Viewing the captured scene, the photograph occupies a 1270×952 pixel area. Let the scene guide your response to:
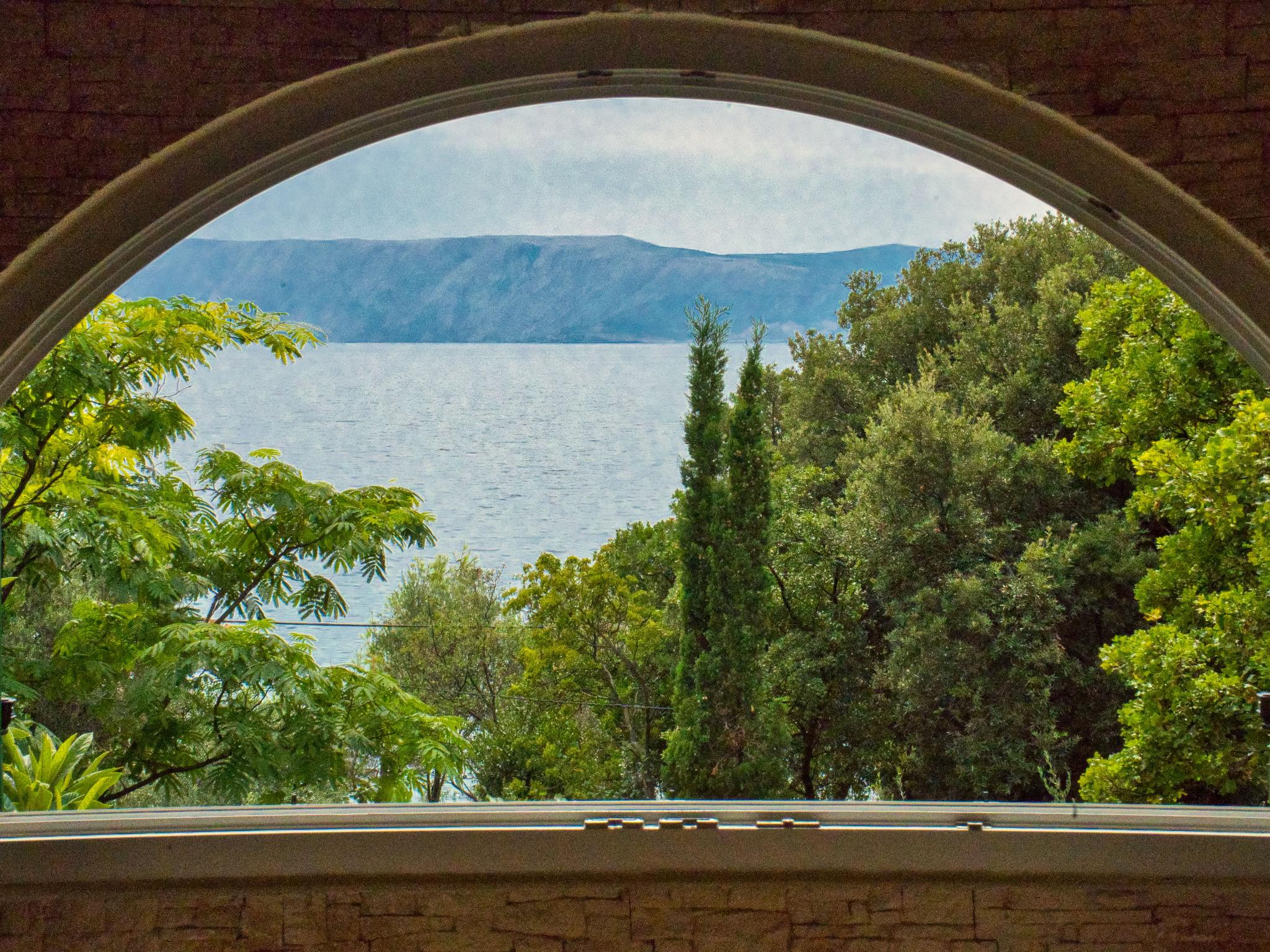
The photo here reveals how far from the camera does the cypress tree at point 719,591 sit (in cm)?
480

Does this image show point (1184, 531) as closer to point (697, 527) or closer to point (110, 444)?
point (697, 527)

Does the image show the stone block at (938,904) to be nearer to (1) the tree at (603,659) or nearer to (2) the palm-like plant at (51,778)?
(2) the palm-like plant at (51,778)

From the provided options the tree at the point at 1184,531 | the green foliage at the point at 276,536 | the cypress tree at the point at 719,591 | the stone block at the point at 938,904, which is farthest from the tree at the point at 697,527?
the stone block at the point at 938,904

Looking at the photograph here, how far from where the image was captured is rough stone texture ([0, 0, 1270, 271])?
69.6 inches

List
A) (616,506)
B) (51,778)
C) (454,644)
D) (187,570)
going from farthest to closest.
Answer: (616,506) → (454,644) → (187,570) → (51,778)

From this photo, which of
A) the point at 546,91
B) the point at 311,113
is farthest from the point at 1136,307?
the point at 311,113

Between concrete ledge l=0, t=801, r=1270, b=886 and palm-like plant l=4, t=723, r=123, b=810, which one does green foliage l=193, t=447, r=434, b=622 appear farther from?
concrete ledge l=0, t=801, r=1270, b=886

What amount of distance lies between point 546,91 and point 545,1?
16cm

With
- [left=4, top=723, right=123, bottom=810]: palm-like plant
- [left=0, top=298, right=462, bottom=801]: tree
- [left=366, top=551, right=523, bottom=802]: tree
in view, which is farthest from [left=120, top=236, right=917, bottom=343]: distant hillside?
[left=4, top=723, right=123, bottom=810]: palm-like plant

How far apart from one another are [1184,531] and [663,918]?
421cm

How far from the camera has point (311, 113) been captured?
1803mm

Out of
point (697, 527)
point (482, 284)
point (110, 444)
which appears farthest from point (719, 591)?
point (110, 444)

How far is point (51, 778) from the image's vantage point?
2826 mm

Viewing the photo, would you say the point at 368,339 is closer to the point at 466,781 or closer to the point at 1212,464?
the point at 466,781
